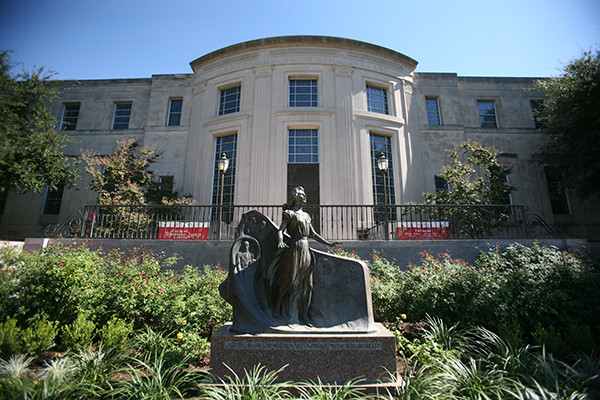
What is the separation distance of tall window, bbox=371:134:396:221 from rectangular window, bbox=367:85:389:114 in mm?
1549

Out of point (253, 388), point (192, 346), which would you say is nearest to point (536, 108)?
point (192, 346)

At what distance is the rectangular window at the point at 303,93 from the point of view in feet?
55.0

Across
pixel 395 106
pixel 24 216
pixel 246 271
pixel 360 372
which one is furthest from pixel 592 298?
pixel 24 216

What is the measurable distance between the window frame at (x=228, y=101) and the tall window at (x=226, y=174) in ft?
4.90

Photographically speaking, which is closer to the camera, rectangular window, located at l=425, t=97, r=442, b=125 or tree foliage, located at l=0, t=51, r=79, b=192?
tree foliage, located at l=0, t=51, r=79, b=192

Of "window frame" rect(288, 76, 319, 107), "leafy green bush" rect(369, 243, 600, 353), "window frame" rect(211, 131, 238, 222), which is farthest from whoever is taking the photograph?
"window frame" rect(288, 76, 319, 107)

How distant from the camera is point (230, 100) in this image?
1764 cm

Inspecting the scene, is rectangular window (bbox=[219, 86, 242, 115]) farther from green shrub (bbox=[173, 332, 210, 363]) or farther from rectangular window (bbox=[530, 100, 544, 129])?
rectangular window (bbox=[530, 100, 544, 129])

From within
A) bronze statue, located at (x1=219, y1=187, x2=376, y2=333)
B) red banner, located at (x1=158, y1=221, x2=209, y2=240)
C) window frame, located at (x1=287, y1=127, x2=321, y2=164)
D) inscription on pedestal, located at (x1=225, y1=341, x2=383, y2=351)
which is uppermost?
window frame, located at (x1=287, y1=127, x2=321, y2=164)

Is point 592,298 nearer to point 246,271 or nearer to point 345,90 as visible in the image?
point 246,271

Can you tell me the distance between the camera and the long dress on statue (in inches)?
178

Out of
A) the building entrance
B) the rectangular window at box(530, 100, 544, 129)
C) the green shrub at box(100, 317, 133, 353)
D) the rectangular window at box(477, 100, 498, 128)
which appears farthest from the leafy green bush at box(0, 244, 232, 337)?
the rectangular window at box(530, 100, 544, 129)

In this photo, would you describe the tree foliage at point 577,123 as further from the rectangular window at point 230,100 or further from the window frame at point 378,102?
the rectangular window at point 230,100

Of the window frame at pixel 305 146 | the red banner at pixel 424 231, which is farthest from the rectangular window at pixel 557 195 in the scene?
the window frame at pixel 305 146
